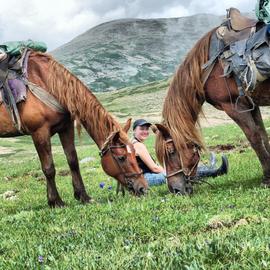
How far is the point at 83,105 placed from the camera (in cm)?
949

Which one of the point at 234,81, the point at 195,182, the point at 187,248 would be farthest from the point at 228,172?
the point at 187,248

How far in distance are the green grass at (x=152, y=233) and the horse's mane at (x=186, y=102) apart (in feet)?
3.95

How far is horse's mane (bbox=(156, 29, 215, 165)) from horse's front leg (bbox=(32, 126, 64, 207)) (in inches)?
96.9

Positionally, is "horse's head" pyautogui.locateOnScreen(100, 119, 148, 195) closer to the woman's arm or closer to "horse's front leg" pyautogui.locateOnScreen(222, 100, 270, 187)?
"horse's front leg" pyautogui.locateOnScreen(222, 100, 270, 187)

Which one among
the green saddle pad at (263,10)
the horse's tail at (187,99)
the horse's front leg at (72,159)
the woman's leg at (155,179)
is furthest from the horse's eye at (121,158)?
the green saddle pad at (263,10)

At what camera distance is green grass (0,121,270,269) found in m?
3.91

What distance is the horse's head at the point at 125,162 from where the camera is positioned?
30.9ft

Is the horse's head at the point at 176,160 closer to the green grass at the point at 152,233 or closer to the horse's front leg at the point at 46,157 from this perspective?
the green grass at the point at 152,233

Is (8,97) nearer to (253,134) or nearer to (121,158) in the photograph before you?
(121,158)

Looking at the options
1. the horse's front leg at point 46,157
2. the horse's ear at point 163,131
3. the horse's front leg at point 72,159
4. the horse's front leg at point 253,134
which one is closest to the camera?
the horse's front leg at point 253,134

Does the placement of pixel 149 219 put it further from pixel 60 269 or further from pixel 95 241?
pixel 60 269

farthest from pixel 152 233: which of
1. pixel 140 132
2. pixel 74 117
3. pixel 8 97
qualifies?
pixel 140 132

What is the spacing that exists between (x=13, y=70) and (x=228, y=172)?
636 cm

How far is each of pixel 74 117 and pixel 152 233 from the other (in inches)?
188
